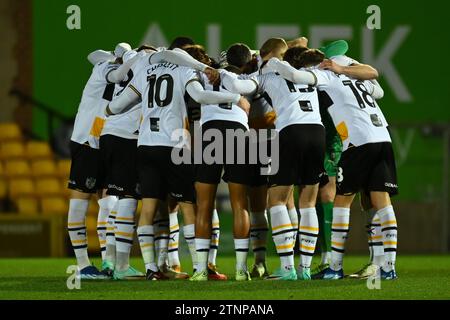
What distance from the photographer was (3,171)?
57.1ft

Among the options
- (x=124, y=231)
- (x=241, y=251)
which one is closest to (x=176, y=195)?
(x=124, y=231)

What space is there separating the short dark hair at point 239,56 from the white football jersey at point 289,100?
191 mm

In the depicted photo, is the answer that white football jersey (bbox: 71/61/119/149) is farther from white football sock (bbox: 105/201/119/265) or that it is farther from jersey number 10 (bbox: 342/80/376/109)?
jersey number 10 (bbox: 342/80/376/109)

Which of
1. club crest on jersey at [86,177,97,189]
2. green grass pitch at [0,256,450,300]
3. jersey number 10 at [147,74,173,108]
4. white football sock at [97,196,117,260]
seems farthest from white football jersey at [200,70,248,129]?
white football sock at [97,196,117,260]

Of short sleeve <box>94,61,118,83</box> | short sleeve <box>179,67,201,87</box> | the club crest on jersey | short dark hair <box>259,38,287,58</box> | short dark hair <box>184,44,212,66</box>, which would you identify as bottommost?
the club crest on jersey

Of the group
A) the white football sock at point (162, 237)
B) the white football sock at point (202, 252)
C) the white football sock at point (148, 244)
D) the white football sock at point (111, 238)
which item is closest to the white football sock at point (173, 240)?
the white football sock at point (162, 237)

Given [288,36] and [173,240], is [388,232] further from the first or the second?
[288,36]

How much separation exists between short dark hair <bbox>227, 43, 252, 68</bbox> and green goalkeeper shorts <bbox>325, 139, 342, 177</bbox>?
1.46 m

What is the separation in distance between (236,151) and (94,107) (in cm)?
156

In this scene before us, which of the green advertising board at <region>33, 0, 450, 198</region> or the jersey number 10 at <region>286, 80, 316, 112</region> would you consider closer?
the jersey number 10 at <region>286, 80, 316, 112</region>

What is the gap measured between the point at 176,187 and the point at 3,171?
340 inches

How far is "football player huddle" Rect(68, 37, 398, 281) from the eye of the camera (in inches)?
366

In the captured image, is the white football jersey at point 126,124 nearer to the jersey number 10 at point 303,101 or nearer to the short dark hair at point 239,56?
the short dark hair at point 239,56
